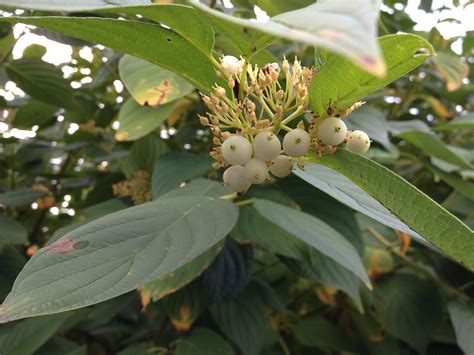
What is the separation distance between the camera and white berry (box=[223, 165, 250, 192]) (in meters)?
0.53

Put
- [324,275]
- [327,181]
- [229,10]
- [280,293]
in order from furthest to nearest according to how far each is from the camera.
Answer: [280,293], [229,10], [324,275], [327,181]

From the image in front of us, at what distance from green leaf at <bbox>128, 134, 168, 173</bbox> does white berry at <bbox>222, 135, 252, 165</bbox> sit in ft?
2.17

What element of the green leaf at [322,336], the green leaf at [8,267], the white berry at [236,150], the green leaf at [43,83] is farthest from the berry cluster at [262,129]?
the green leaf at [322,336]

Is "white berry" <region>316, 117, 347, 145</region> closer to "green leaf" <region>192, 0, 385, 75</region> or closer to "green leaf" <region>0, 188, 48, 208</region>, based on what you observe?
"green leaf" <region>192, 0, 385, 75</region>

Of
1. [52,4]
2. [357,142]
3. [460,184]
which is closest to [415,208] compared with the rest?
[357,142]

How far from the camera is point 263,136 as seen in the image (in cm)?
50

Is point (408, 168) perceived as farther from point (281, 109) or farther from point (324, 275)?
point (281, 109)

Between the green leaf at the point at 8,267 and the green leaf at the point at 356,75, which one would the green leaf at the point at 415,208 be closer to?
the green leaf at the point at 356,75

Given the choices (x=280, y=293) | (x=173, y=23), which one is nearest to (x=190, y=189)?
(x=173, y=23)

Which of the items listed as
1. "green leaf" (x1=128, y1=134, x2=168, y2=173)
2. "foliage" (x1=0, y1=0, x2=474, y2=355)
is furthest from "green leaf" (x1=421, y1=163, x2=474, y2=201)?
"green leaf" (x1=128, y1=134, x2=168, y2=173)

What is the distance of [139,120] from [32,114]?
559mm

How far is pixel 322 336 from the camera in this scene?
4.17 ft

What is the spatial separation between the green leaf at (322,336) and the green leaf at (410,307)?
170 millimetres

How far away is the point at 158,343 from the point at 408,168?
811mm
